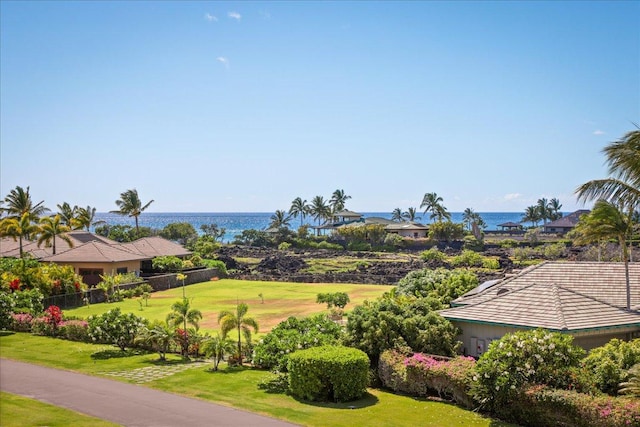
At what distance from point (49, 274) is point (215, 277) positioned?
23827mm

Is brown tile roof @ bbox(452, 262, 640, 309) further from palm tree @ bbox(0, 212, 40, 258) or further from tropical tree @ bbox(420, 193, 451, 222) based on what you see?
tropical tree @ bbox(420, 193, 451, 222)

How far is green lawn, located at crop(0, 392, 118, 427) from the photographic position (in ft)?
48.4

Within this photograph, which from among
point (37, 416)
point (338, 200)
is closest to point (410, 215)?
point (338, 200)

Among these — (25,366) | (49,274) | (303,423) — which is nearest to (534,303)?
(303,423)

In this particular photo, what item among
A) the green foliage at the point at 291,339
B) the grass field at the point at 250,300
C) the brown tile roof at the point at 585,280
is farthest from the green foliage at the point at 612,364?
the grass field at the point at 250,300

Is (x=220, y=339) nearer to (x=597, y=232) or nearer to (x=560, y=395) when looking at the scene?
(x=560, y=395)

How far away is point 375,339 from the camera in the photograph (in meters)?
21.7

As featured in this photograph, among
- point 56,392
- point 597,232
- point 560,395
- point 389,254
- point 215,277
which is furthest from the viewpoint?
point 389,254

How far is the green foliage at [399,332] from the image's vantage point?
70.2ft

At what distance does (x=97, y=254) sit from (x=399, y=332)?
39290 millimetres

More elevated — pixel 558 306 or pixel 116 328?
pixel 558 306

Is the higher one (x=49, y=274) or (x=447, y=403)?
(x=49, y=274)

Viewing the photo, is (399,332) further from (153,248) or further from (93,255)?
(153,248)

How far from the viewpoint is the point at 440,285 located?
1197 inches
